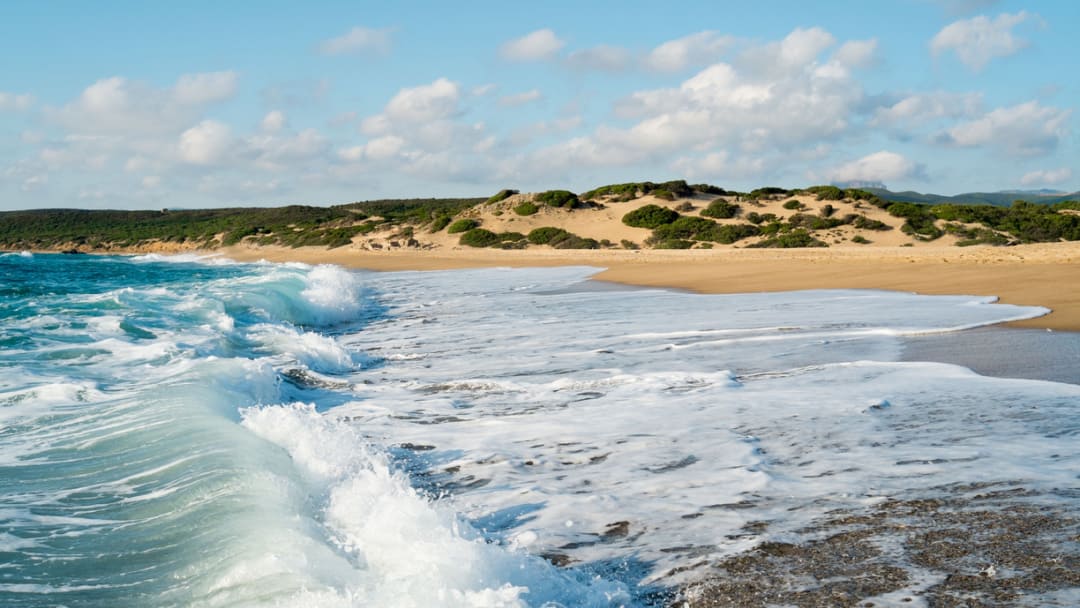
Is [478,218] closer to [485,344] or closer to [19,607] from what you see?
[485,344]

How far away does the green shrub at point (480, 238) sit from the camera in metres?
46.9

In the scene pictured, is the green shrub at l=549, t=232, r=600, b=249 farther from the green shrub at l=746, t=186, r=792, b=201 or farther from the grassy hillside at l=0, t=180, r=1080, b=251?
the green shrub at l=746, t=186, r=792, b=201

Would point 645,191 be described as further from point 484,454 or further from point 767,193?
point 484,454

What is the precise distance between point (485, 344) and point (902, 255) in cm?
1747

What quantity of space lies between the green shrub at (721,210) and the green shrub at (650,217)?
186cm

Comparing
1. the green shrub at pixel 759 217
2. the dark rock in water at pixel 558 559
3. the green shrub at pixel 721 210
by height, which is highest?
the green shrub at pixel 721 210

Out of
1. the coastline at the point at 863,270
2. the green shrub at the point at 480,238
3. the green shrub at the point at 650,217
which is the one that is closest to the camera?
the coastline at the point at 863,270

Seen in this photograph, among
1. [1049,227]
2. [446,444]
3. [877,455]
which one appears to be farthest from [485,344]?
[1049,227]

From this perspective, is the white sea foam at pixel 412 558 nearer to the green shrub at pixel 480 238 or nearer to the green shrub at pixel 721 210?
the green shrub at pixel 480 238

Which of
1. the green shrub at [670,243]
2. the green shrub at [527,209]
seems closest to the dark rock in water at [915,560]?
the green shrub at [670,243]

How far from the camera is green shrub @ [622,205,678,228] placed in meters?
46.4

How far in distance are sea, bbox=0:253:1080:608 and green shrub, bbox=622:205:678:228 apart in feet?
117

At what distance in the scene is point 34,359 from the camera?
902 cm

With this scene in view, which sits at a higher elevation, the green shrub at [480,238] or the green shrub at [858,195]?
the green shrub at [858,195]
